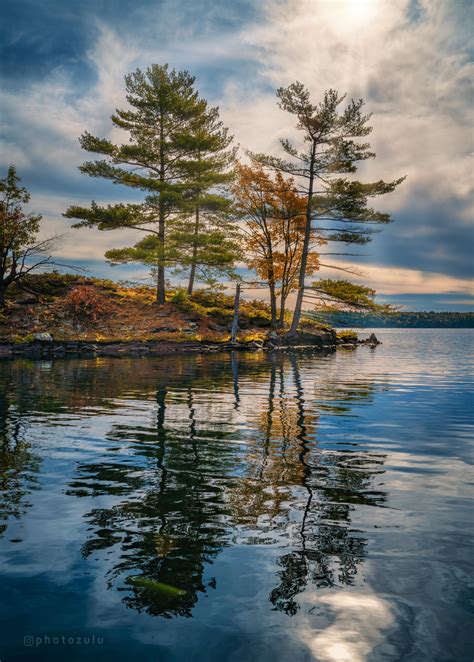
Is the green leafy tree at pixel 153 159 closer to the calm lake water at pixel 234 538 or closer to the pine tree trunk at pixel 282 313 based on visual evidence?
the pine tree trunk at pixel 282 313

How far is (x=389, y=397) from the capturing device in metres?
13.1

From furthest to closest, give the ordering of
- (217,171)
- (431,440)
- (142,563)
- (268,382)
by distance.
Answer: (217,171) → (268,382) → (431,440) → (142,563)

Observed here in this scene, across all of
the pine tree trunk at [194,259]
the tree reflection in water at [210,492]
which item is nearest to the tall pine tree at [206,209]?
the pine tree trunk at [194,259]

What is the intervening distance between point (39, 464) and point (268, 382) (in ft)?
33.5

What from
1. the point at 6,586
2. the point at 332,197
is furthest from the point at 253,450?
the point at 332,197

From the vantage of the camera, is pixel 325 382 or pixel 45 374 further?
pixel 45 374

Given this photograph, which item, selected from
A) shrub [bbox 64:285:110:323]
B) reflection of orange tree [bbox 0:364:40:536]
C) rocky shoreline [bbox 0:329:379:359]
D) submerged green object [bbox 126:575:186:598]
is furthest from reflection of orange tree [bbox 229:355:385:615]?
shrub [bbox 64:285:110:323]

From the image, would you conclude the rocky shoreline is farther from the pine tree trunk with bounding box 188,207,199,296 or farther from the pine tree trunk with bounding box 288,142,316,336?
the pine tree trunk with bounding box 188,207,199,296

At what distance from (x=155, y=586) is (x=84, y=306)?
100 feet

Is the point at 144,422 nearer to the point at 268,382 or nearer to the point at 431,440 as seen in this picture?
the point at 431,440

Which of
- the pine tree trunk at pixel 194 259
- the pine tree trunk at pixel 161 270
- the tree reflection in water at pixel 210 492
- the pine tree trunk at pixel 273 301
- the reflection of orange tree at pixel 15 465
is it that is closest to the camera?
the tree reflection in water at pixel 210 492

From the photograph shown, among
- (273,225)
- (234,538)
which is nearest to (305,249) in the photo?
(273,225)

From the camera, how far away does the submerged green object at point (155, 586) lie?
11.2 ft

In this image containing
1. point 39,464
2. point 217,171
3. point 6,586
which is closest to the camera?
point 6,586
